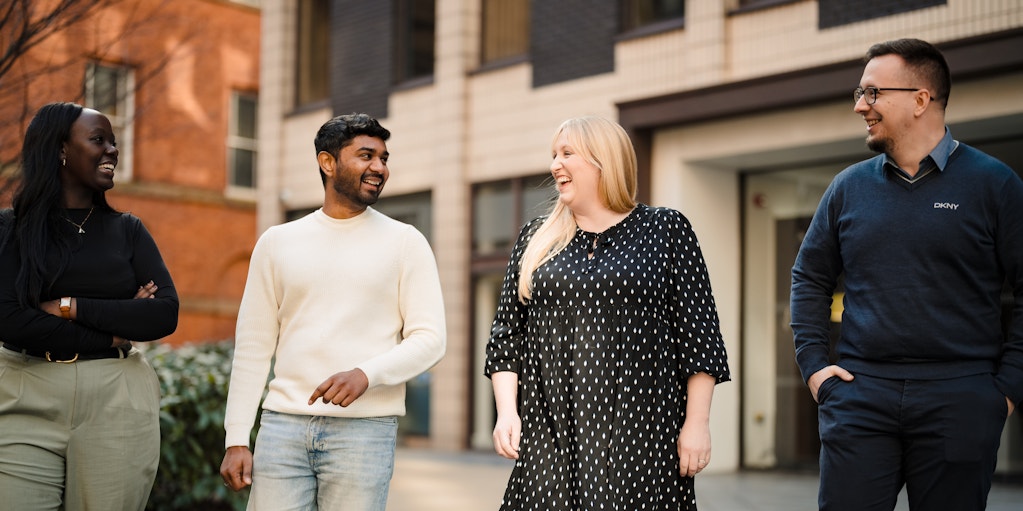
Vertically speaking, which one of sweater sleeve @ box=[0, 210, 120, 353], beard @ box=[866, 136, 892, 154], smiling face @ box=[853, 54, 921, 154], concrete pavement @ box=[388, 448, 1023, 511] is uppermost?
smiling face @ box=[853, 54, 921, 154]

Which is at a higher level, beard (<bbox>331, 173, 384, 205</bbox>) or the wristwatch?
beard (<bbox>331, 173, 384, 205</bbox>)

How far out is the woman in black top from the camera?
4.05 meters

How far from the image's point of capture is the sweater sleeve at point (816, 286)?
14.2 feet

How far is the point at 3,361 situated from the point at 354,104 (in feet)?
43.2

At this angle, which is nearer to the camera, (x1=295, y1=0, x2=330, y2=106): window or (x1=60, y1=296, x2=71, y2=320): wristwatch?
(x1=60, y1=296, x2=71, y2=320): wristwatch

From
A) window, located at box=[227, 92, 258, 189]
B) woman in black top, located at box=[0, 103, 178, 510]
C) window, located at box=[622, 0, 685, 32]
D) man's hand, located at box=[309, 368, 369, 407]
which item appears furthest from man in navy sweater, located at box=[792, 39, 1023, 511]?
window, located at box=[227, 92, 258, 189]

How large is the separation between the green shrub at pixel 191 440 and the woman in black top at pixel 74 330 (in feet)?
10.9

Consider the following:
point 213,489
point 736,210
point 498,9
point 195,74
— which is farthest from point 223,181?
point 213,489

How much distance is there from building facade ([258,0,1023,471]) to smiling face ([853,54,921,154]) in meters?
6.09

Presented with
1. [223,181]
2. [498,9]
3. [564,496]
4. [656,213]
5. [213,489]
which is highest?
[498,9]

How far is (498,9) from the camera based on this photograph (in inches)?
608

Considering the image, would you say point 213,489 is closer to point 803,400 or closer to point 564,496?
point 564,496

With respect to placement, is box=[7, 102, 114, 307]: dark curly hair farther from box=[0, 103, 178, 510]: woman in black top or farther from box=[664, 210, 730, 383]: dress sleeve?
box=[664, 210, 730, 383]: dress sleeve

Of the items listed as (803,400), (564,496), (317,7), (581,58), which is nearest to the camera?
(564,496)
